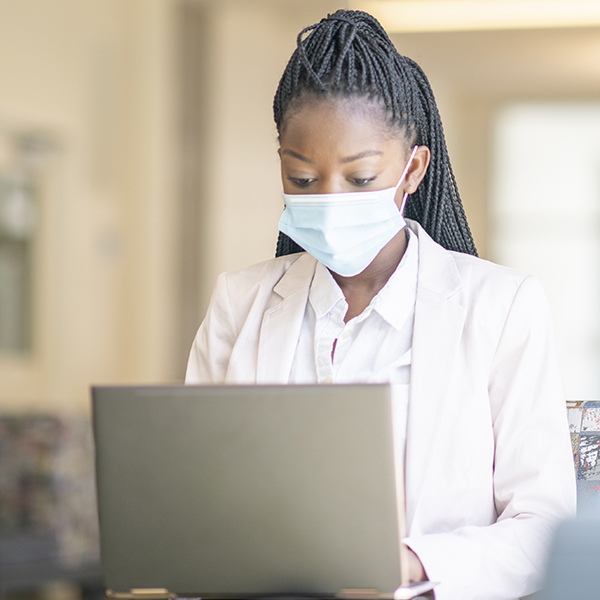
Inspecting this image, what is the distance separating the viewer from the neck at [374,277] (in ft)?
4.40

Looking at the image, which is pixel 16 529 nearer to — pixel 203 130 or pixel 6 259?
pixel 6 259

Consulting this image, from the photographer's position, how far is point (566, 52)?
577cm

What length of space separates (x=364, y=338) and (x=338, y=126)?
31 cm

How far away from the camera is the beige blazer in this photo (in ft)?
3.55

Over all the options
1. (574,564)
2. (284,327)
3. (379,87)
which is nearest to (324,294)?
(284,327)

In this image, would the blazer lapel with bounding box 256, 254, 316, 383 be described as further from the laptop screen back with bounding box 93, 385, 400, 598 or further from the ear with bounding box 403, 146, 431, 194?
the laptop screen back with bounding box 93, 385, 400, 598

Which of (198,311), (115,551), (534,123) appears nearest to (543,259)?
(534,123)

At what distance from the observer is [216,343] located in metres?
1.39

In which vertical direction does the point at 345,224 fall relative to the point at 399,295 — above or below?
above

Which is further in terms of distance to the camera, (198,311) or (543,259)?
(543,259)

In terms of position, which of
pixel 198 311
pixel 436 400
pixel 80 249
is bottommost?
pixel 436 400

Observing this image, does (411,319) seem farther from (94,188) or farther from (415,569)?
(94,188)

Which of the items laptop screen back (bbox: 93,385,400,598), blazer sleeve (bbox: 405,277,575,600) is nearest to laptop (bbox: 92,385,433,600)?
laptop screen back (bbox: 93,385,400,598)

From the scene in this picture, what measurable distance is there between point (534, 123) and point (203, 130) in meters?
2.97
